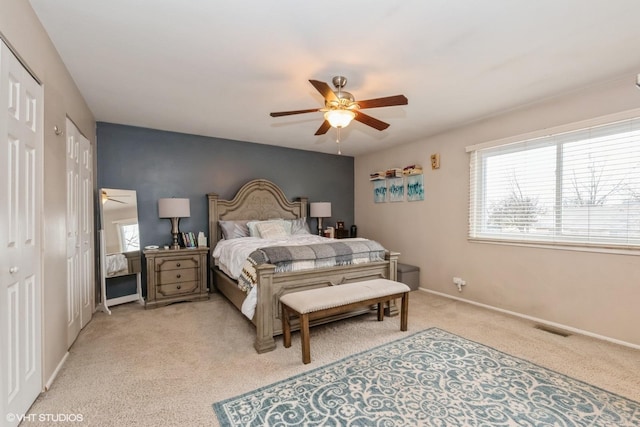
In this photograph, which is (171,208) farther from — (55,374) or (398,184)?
(398,184)

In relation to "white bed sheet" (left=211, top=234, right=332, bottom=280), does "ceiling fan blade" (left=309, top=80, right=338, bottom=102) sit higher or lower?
higher

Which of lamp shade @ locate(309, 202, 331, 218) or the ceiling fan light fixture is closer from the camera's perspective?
the ceiling fan light fixture

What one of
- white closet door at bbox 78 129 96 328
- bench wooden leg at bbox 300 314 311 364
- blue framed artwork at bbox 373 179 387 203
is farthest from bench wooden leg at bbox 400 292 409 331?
white closet door at bbox 78 129 96 328

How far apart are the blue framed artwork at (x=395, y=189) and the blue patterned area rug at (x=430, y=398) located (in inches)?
122

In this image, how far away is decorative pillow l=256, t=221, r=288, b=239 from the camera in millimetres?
4562

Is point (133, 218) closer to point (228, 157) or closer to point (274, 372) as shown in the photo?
point (228, 157)

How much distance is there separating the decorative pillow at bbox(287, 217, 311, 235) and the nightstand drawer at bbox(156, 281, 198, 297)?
1.75 meters

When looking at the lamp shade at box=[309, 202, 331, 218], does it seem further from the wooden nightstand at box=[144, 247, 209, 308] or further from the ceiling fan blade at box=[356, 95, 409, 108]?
the ceiling fan blade at box=[356, 95, 409, 108]

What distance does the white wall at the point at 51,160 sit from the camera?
1764 mm

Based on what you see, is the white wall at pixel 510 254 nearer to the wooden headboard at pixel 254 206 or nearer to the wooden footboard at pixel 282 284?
the wooden footboard at pixel 282 284

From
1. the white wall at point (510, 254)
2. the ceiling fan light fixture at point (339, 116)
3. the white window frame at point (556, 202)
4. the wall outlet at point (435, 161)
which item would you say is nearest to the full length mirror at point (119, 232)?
the ceiling fan light fixture at point (339, 116)

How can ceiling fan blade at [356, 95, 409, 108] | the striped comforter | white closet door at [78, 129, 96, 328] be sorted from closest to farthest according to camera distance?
ceiling fan blade at [356, 95, 409, 108], the striped comforter, white closet door at [78, 129, 96, 328]

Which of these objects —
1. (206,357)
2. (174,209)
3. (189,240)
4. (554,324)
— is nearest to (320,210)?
(189,240)

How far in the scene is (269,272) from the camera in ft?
9.01
